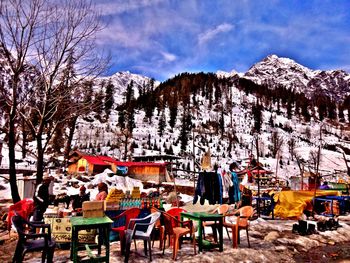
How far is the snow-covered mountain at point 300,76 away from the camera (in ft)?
Result: 561

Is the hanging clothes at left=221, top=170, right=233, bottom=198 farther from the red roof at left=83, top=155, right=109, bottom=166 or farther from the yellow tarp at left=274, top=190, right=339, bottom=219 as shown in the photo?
the red roof at left=83, top=155, right=109, bottom=166

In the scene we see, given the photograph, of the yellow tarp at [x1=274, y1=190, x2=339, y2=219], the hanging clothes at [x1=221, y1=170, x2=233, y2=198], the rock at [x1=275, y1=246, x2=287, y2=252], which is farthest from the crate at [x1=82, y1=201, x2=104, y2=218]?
the yellow tarp at [x1=274, y1=190, x2=339, y2=219]

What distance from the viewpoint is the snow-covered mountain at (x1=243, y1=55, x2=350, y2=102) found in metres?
171

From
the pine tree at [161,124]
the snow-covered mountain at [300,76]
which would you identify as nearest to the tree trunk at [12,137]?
the pine tree at [161,124]

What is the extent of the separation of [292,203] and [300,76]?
18823cm

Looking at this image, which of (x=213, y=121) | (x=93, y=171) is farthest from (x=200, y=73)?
(x=93, y=171)

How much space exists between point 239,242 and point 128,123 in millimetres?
56088

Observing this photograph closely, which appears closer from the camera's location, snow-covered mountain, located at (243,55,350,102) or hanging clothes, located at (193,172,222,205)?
hanging clothes, located at (193,172,222,205)

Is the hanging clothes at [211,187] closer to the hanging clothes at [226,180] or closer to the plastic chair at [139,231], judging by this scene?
the hanging clothes at [226,180]

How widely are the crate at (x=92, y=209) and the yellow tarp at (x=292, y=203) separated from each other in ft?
26.7

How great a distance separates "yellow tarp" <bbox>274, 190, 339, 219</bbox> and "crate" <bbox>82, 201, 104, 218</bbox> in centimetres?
815

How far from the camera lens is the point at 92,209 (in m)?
5.59

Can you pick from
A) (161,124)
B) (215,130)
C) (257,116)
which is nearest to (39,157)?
(161,124)

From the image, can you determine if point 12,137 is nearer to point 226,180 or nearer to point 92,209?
point 92,209
